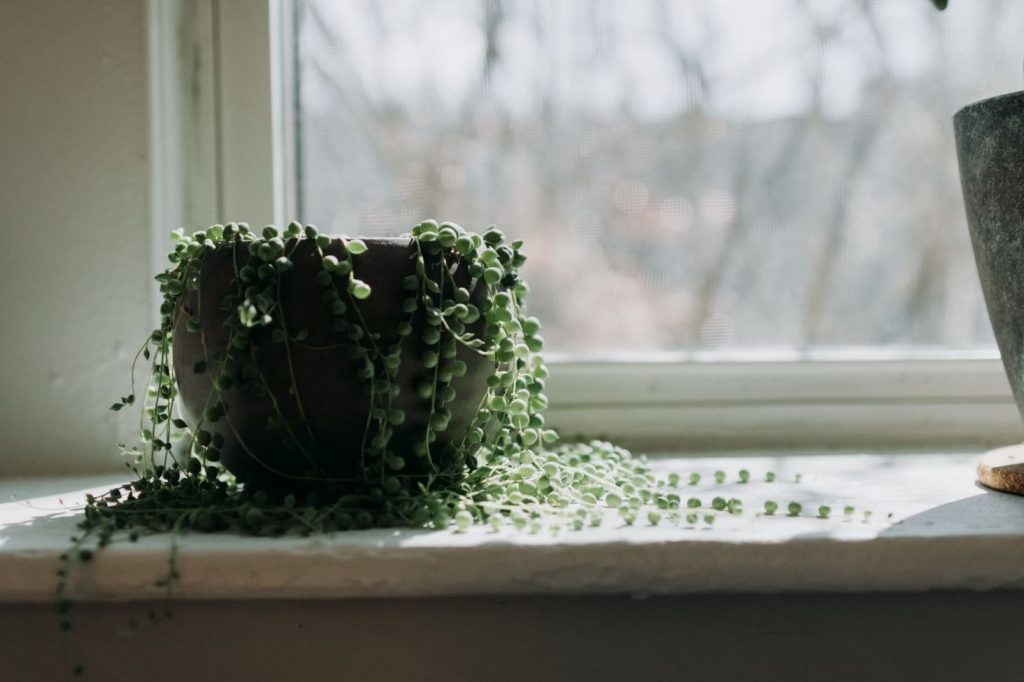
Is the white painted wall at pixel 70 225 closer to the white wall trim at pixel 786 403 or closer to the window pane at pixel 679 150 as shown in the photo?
the window pane at pixel 679 150

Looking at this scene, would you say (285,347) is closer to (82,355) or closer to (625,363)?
(82,355)

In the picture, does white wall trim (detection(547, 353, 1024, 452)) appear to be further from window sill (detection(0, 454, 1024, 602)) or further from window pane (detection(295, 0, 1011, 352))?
window sill (detection(0, 454, 1024, 602))

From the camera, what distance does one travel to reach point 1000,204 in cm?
69

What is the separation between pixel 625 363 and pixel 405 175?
1.17ft

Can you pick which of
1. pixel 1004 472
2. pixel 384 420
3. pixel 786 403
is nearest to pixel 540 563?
pixel 384 420

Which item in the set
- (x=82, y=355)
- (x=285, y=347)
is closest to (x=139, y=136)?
(x=82, y=355)

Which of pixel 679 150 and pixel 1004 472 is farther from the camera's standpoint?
pixel 679 150

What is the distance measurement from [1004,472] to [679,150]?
53 centimetres

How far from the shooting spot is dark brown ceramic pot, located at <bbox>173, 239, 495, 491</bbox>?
0.64m

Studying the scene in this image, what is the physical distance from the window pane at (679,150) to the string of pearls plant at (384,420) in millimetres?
360

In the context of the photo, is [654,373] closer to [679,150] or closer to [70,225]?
[679,150]

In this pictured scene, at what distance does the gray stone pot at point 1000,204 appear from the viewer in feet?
2.23

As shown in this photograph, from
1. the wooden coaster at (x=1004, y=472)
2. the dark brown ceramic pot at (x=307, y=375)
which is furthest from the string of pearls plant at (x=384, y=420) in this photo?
the wooden coaster at (x=1004, y=472)

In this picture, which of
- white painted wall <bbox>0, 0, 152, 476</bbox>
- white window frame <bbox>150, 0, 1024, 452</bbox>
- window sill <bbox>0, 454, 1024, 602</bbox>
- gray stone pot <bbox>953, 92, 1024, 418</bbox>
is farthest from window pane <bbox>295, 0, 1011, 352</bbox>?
window sill <bbox>0, 454, 1024, 602</bbox>
